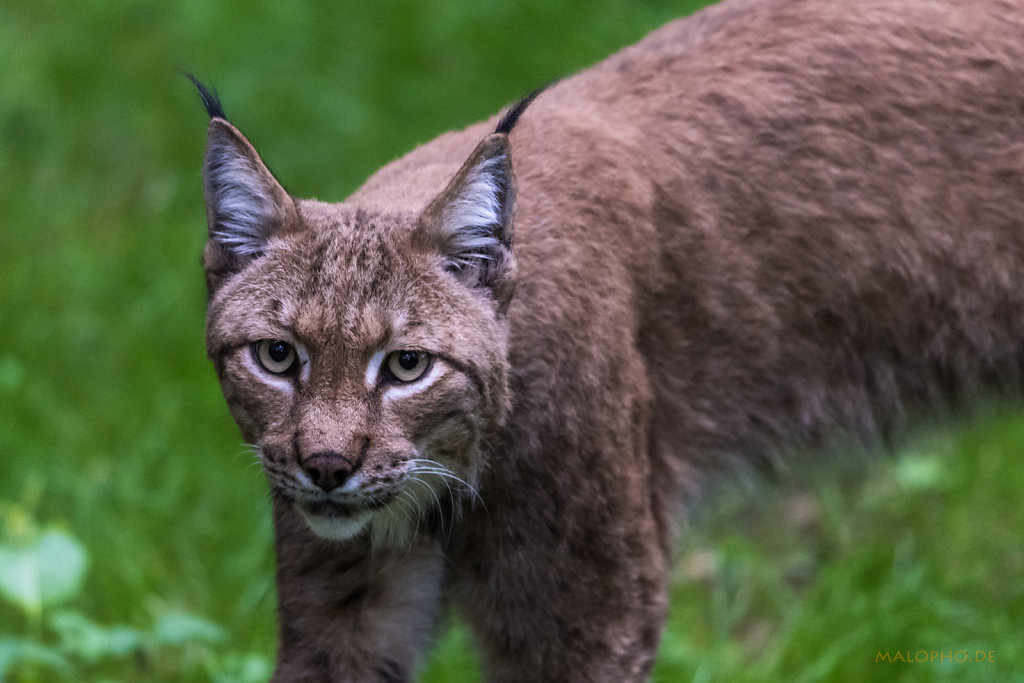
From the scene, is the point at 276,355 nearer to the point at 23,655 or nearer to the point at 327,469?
the point at 327,469

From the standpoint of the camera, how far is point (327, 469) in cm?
291

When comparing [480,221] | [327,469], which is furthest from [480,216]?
[327,469]

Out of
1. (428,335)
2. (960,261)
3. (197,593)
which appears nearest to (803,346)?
(960,261)

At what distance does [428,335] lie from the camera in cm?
307

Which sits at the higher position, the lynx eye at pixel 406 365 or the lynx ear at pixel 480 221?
the lynx ear at pixel 480 221

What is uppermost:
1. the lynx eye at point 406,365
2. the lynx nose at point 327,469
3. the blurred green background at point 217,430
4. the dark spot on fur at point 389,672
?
the lynx eye at point 406,365

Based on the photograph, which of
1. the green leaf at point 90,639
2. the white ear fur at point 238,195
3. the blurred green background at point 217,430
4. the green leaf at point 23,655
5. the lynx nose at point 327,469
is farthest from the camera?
the blurred green background at point 217,430

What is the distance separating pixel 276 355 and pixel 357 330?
0.20 metres

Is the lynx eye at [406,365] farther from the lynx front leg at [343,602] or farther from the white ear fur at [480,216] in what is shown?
the lynx front leg at [343,602]

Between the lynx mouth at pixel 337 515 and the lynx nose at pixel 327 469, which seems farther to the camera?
the lynx mouth at pixel 337 515

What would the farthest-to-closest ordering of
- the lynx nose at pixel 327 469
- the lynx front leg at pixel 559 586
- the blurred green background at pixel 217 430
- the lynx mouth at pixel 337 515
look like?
the blurred green background at pixel 217 430, the lynx front leg at pixel 559 586, the lynx mouth at pixel 337 515, the lynx nose at pixel 327 469

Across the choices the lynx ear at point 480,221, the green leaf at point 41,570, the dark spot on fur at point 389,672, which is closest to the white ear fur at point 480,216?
the lynx ear at point 480,221

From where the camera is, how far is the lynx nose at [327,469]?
2904 mm

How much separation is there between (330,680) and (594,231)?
4.28ft
